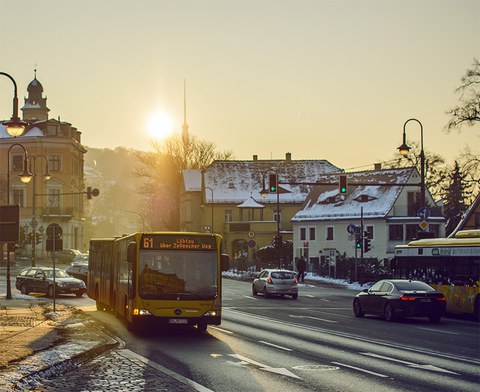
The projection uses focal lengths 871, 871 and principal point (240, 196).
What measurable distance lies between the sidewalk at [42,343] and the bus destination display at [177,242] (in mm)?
2673

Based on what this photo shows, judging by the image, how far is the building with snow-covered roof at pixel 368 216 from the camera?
3150 inches

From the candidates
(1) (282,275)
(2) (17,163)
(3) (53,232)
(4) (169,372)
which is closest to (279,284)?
(1) (282,275)

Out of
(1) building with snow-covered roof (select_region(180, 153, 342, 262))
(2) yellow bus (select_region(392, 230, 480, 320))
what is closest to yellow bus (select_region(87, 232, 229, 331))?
(2) yellow bus (select_region(392, 230, 480, 320))

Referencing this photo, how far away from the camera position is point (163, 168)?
109938 mm

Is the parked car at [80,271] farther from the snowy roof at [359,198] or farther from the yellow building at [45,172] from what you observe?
the yellow building at [45,172]

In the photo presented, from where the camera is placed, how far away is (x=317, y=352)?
1900 cm

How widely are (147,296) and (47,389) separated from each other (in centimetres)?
933

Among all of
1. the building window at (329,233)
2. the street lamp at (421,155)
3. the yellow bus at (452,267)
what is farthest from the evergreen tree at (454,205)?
the yellow bus at (452,267)

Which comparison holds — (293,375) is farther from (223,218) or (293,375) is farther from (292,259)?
(223,218)

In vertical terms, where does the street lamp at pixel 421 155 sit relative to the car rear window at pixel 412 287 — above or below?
above

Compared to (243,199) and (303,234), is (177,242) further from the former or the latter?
(243,199)

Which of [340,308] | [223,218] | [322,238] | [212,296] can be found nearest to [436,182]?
[322,238]

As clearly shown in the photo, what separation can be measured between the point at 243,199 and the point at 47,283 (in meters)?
64.6

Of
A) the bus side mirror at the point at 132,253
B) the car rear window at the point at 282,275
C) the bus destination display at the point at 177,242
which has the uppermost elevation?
the bus destination display at the point at 177,242
